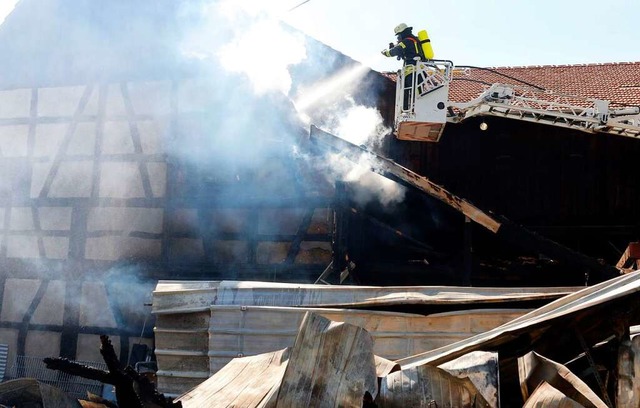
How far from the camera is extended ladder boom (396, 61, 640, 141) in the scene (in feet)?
27.5

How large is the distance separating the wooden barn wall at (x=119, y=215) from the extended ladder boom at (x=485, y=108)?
1680 mm

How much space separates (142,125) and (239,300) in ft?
15.8

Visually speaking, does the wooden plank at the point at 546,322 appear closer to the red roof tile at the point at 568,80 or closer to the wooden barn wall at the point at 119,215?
the wooden barn wall at the point at 119,215

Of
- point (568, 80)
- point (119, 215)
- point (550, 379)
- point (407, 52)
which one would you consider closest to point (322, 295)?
point (550, 379)

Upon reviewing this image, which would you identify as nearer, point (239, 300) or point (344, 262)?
point (239, 300)

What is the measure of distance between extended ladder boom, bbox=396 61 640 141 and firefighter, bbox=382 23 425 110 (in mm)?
14

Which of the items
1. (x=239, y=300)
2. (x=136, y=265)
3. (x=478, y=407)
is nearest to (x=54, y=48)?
(x=136, y=265)

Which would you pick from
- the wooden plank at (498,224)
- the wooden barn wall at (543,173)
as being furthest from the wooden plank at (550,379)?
the wooden barn wall at (543,173)

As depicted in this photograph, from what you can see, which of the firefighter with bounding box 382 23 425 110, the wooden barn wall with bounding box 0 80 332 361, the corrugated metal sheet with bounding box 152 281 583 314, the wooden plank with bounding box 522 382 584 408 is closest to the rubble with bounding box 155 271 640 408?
the wooden plank with bounding box 522 382 584 408

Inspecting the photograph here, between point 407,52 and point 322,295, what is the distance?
12.8 ft

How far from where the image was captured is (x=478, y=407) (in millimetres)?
3727

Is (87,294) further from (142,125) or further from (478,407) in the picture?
(478,407)

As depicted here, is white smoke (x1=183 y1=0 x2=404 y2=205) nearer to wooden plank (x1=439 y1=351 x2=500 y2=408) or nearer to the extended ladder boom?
the extended ladder boom

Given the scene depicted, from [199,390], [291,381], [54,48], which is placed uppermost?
[54,48]
